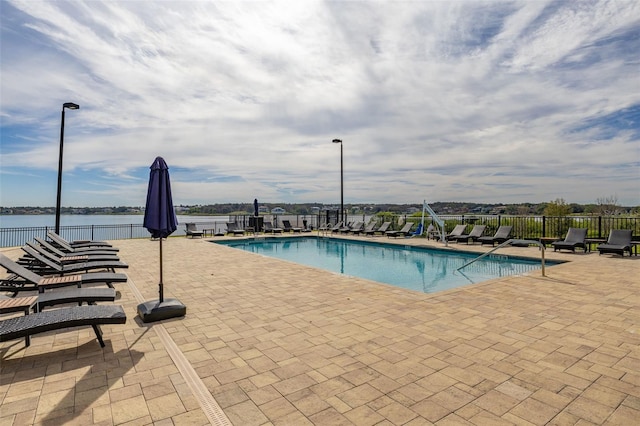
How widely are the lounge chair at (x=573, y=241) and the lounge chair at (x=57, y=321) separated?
1269 cm

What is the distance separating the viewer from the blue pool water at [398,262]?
8.75 metres

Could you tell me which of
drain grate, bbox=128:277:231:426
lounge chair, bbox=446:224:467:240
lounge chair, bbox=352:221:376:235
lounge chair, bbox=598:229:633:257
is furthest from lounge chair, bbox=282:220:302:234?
drain grate, bbox=128:277:231:426

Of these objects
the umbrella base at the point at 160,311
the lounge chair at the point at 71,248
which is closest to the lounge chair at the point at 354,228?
the lounge chair at the point at 71,248

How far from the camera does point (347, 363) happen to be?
330 centimetres

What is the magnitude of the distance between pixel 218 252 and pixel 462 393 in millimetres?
10546

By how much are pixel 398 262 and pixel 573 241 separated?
19.6 feet

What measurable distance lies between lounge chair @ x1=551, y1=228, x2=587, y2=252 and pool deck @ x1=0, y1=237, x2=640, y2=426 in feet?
18.7

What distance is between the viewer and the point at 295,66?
422 inches

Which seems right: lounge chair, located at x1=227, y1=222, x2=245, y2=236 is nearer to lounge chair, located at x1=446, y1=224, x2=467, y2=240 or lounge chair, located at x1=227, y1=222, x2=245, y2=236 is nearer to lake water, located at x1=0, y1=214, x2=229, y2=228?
lake water, located at x1=0, y1=214, x2=229, y2=228

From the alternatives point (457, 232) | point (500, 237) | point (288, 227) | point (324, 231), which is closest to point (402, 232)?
point (457, 232)

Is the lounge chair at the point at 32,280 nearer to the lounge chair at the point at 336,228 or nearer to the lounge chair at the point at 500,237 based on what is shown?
the lounge chair at the point at 500,237

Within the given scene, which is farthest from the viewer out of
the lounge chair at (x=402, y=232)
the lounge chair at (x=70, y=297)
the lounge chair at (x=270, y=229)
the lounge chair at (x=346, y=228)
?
the lounge chair at (x=270, y=229)

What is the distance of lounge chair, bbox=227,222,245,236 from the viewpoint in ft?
63.6

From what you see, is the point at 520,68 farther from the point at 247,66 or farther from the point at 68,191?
the point at 68,191
